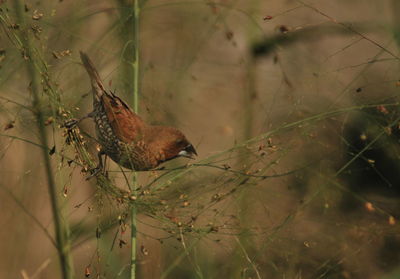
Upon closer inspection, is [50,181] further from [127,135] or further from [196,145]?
[196,145]

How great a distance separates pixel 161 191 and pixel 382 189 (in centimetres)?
225

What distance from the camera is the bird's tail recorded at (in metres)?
2.43

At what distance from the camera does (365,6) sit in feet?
13.5

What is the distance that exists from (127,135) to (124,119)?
74mm

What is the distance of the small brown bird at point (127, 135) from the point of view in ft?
7.88

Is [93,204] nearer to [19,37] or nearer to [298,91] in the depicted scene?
[19,37]

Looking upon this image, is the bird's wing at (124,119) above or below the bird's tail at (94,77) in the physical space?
below

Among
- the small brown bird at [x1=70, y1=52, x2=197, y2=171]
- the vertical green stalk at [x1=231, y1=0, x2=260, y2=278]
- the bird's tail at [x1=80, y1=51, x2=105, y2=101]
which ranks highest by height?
the bird's tail at [x1=80, y1=51, x2=105, y2=101]

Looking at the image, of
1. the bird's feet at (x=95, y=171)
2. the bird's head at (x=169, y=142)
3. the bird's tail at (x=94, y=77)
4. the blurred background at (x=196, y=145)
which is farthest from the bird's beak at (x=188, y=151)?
the bird's feet at (x=95, y=171)

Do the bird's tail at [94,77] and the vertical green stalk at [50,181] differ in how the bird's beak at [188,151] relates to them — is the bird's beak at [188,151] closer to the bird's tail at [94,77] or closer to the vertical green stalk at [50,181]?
the bird's tail at [94,77]

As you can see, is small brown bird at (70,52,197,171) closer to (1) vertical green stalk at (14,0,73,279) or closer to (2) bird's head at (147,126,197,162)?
(2) bird's head at (147,126,197,162)

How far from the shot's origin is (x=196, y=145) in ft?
8.94

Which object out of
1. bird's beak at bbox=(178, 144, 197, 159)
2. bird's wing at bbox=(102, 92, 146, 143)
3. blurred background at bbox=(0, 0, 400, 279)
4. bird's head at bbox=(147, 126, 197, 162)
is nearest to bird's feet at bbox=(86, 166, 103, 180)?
blurred background at bbox=(0, 0, 400, 279)

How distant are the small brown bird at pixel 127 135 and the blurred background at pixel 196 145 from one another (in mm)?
50
